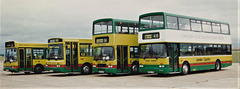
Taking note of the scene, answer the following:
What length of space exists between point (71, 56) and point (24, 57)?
5.32m

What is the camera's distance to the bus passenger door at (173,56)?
19.8 meters

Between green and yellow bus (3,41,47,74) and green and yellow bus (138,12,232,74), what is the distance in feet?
34.5

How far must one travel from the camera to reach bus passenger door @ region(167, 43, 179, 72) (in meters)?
19.8

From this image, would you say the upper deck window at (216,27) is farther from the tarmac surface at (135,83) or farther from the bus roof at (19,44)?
the bus roof at (19,44)

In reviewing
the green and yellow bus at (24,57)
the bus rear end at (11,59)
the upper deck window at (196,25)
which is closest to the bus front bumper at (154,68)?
the upper deck window at (196,25)

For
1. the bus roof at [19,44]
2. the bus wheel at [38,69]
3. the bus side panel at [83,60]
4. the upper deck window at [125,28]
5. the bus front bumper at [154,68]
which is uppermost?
the upper deck window at [125,28]

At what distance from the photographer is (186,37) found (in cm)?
2136

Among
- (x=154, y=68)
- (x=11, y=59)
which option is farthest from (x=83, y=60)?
(x=154, y=68)

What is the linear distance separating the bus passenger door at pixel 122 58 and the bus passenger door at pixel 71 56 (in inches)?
155

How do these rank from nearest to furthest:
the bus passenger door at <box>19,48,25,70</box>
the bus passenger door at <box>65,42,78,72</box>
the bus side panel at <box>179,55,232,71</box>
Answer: the bus side panel at <box>179,55,232,71</box> → the bus passenger door at <box>65,42,78,72</box> → the bus passenger door at <box>19,48,25,70</box>

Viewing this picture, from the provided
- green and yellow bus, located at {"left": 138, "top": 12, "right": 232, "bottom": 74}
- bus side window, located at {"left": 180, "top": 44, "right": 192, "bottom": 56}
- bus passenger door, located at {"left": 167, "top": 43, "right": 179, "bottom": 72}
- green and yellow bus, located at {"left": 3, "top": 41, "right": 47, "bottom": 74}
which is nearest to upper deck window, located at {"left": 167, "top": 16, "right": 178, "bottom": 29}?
green and yellow bus, located at {"left": 138, "top": 12, "right": 232, "bottom": 74}

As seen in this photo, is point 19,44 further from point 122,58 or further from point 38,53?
point 122,58

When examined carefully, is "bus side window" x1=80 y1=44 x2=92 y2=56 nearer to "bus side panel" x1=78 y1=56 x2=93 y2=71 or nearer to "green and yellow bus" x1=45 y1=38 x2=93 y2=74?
"green and yellow bus" x1=45 y1=38 x2=93 y2=74

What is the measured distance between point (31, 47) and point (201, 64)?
14311 millimetres
